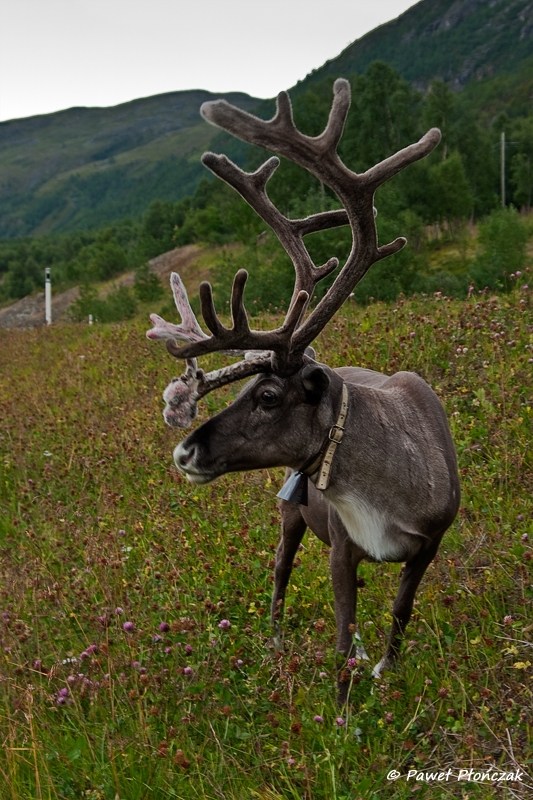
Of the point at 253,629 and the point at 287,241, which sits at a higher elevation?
the point at 287,241

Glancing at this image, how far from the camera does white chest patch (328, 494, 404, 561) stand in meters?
3.82

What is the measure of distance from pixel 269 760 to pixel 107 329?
1269cm

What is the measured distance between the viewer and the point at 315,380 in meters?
3.80

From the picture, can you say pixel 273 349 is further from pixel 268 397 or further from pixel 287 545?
pixel 287 545

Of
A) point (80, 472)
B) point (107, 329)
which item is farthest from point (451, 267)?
point (80, 472)

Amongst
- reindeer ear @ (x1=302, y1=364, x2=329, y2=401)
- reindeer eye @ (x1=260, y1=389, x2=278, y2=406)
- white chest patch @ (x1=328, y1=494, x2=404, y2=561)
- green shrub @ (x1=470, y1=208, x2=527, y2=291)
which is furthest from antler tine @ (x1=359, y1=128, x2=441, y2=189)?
green shrub @ (x1=470, y1=208, x2=527, y2=291)

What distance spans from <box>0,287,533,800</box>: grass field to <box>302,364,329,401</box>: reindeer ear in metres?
1.15

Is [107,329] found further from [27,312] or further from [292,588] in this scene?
[27,312]

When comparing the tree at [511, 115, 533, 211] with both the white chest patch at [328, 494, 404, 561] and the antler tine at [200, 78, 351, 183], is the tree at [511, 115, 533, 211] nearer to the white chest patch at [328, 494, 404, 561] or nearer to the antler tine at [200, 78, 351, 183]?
the antler tine at [200, 78, 351, 183]

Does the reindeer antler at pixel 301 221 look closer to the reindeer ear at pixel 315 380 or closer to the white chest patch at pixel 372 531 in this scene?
the reindeer ear at pixel 315 380

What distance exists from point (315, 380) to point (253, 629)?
177 centimetres

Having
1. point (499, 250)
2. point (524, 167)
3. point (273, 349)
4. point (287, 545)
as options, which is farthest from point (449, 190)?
point (273, 349)

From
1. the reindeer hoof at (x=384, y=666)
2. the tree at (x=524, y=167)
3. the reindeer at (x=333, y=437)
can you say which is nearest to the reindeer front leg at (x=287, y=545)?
the reindeer at (x=333, y=437)

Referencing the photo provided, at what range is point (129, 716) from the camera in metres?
3.74
